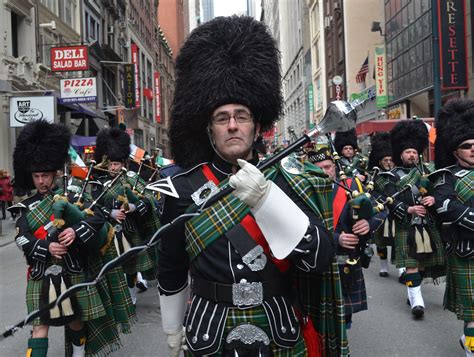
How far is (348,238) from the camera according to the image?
403 centimetres

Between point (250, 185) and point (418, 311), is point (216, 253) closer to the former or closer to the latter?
point (250, 185)

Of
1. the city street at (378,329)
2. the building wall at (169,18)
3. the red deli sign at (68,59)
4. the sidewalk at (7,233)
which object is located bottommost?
the city street at (378,329)

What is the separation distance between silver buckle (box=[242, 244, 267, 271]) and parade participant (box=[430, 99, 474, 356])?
99.2 inches

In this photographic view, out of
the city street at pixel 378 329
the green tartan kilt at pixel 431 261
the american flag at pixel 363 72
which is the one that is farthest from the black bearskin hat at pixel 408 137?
the american flag at pixel 363 72

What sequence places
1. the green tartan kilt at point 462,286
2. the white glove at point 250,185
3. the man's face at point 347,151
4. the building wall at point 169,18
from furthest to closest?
the building wall at point 169,18
the man's face at point 347,151
the green tartan kilt at point 462,286
the white glove at point 250,185

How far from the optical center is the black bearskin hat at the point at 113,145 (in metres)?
7.96

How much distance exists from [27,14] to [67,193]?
20.9m

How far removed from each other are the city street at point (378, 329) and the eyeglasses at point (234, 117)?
3420 millimetres

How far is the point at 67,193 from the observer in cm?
479

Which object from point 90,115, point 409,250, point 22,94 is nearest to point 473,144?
point 409,250

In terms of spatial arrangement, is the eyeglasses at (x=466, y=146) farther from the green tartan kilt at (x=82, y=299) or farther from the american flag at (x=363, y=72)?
the american flag at (x=363, y=72)

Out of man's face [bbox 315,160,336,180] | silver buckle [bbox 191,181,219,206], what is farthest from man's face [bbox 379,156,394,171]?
silver buckle [bbox 191,181,219,206]

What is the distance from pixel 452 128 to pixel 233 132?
313 cm

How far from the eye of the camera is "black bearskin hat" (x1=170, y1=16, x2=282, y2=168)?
2695 millimetres
